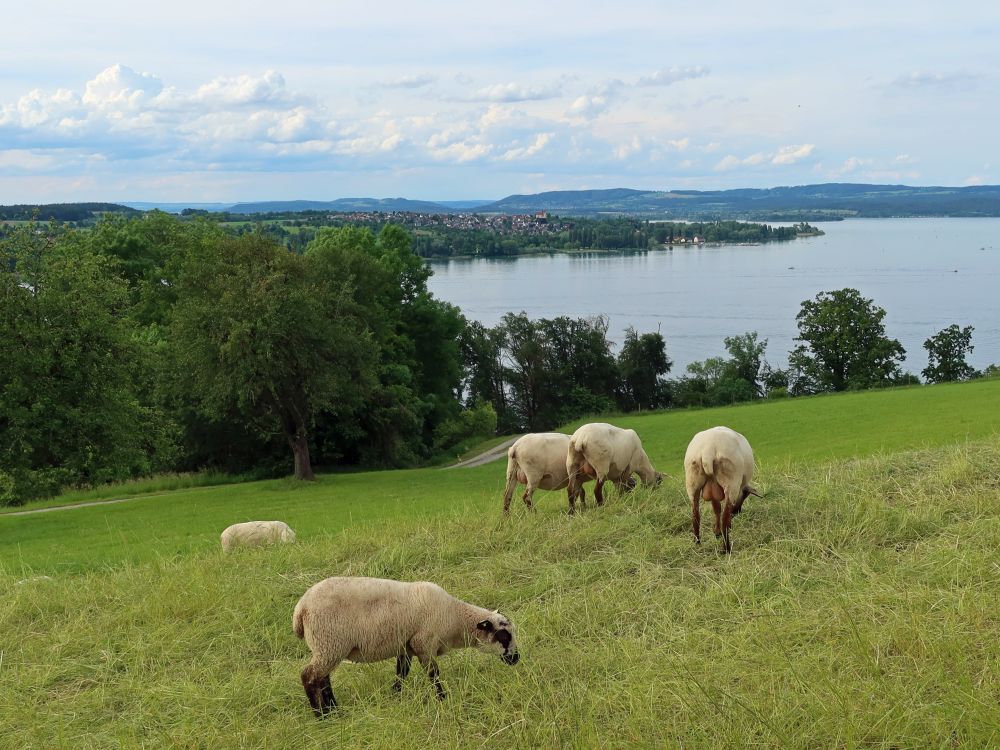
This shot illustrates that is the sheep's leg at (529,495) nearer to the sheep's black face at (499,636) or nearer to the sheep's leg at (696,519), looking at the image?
the sheep's leg at (696,519)

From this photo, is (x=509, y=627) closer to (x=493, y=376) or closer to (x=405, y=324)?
(x=405, y=324)

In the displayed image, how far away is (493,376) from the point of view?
71.4 metres

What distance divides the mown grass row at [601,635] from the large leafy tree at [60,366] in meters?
12.4

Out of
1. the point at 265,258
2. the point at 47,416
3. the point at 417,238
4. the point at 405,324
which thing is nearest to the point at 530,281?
the point at 417,238

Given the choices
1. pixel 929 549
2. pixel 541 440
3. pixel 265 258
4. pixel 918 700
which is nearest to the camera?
pixel 918 700

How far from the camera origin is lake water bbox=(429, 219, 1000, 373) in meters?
87.9

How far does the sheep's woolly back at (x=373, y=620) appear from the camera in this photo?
585 centimetres

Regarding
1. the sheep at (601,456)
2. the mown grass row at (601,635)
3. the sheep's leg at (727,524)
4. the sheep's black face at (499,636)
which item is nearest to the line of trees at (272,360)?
the mown grass row at (601,635)

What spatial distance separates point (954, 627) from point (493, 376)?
2585 inches

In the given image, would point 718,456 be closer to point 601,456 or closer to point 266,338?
point 601,456

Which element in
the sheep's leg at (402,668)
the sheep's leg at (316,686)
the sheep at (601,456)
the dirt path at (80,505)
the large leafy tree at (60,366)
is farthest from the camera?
the dirt path at (80,505)

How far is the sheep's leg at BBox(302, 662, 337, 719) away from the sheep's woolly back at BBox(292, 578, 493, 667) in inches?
2.9

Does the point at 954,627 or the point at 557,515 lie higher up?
the point at 954,627

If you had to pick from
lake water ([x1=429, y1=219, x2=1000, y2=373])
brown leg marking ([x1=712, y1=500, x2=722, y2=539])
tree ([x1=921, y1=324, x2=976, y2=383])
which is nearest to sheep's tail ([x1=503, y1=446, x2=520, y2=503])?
brown leg marking ([x1=712, y1=500, x2=722, y2=539])
